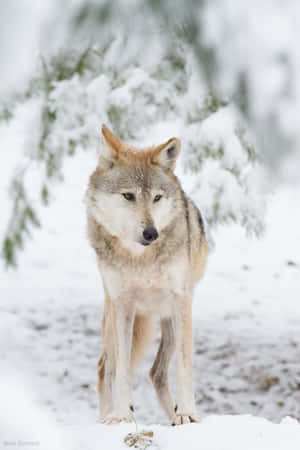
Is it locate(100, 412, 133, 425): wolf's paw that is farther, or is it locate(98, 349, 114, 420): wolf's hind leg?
locate(98, 349, 114, 420): wolf's hind leg

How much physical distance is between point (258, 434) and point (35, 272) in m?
5.43

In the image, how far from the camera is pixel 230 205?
14.9 feet

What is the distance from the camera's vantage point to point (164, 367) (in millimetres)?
3893

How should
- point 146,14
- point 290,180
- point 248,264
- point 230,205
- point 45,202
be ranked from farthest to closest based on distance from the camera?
point 248,264
point 45,202
point 230,205
point 290,180
point 146,14

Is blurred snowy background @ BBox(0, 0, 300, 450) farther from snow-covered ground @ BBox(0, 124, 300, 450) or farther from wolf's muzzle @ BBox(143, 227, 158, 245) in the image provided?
wolf's muzzle @ BBox(143, 227, 158, 245)

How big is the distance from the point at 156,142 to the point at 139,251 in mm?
2283

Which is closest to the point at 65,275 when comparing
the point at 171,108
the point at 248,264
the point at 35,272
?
the point at 35,272

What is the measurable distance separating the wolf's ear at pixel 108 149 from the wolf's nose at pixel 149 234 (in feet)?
1.94

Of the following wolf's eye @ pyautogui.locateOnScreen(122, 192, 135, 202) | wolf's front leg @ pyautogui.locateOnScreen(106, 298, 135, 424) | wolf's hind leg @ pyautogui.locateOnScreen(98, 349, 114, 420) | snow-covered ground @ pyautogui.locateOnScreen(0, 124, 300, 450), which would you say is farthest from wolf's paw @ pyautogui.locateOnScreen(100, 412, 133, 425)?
wolf's eye @ pyautogui.locateOnScreen(122, 192, 135, 202)

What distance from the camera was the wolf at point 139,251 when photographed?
3.27 m

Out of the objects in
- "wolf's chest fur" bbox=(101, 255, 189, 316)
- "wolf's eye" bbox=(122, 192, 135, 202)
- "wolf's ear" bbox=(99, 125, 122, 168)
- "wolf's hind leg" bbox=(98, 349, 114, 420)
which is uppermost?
"wolf's ear" bbox=(99, 125, 122, 168)

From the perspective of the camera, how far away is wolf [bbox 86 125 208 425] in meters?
3.27

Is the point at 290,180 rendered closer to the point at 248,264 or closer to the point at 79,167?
the point at 248,264

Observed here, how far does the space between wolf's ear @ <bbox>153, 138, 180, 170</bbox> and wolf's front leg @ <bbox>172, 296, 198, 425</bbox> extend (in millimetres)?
839
